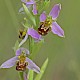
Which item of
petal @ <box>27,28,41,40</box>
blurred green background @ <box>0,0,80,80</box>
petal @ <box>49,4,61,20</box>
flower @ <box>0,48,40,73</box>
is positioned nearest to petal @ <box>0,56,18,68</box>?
flower @ <box>0,48,40,73</box>

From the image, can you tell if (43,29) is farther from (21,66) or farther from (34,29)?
(21,66)

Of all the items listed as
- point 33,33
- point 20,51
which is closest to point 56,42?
point 20,51

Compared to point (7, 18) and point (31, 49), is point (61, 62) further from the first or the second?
point (31, 49)

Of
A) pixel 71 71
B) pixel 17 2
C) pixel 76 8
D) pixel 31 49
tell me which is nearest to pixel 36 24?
pixel 31 49

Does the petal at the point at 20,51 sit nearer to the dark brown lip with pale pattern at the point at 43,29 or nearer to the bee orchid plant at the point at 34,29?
the bee orchid plant at the point at 34,29

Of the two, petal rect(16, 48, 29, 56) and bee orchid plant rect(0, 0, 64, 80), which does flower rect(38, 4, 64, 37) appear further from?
petal rect(16, 48, 29, 56)

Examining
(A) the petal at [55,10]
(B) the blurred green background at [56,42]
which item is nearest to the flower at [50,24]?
(A) the petal at [55,10]
